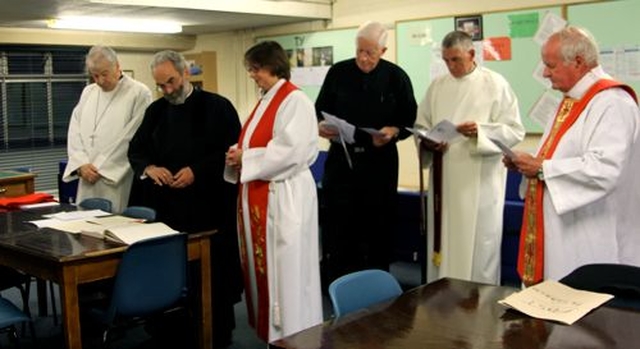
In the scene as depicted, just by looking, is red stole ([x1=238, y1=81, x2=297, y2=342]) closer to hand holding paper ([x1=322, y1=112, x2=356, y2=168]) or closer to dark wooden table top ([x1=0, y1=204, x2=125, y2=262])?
hand holding paper ([x1=322, y1=112, x2=356, y2=168])

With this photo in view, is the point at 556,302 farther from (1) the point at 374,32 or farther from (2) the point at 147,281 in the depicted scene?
(1) the point at 374,32

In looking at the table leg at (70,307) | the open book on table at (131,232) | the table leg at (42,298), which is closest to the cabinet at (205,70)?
the table leg at (42,298)

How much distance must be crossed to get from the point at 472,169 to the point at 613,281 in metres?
1.76

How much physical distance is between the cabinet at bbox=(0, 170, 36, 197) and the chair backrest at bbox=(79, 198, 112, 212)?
1479 millimetres

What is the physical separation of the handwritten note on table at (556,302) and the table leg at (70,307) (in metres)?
1.72

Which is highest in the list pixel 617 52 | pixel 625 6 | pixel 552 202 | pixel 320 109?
pixel 625 6

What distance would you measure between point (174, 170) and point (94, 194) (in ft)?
3.01

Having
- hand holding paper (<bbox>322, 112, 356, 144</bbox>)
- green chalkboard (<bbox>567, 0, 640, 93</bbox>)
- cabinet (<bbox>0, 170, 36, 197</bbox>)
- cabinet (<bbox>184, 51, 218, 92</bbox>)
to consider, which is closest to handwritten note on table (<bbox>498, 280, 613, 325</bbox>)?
hand holding paper (<bbox>322, 112, 356, 144</bbox>)

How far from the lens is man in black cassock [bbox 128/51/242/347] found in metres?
3.92

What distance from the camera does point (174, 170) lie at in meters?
3.97

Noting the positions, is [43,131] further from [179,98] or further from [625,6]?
[625,6]

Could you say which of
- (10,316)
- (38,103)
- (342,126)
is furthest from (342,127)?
(38,103)

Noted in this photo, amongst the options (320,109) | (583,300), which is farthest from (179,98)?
(583,300)

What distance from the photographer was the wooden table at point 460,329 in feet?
6.26
